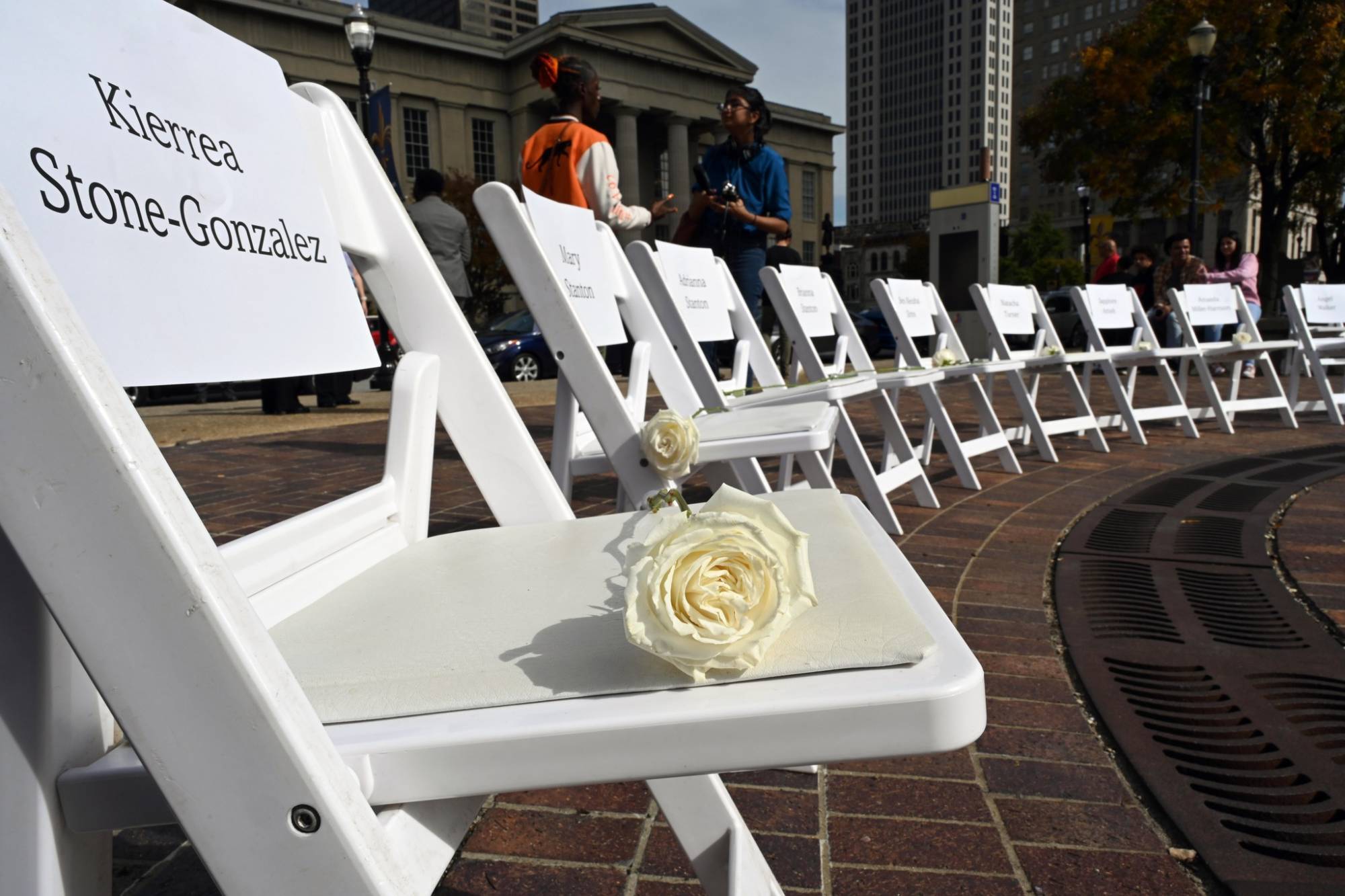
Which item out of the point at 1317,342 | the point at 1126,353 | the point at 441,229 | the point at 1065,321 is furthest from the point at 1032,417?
the point at 1065,321

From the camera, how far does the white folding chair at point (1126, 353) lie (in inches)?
234

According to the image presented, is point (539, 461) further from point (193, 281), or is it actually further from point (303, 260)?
point (193, 281)

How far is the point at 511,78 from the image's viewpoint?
39.7m

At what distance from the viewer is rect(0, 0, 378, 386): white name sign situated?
31.0 inches

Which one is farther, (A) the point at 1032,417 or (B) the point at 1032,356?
(B) the point at 1032,356

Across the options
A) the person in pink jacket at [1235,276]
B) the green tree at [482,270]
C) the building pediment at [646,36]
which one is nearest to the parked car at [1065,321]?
the person in pink jacket at [1235,276]

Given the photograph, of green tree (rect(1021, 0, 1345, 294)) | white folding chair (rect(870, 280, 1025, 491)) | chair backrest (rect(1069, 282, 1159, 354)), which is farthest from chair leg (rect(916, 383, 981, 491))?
green tree (rect(1021, 0, 1345, 294))

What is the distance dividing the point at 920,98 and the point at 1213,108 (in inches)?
5319

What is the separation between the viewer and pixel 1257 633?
242cm

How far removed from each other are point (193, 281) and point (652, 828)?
1.08m

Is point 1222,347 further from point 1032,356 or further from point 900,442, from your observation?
point 900,442

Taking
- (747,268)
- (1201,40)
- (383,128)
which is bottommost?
(747,268)

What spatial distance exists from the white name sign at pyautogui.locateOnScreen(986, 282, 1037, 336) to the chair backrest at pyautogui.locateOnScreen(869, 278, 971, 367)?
1.17ft

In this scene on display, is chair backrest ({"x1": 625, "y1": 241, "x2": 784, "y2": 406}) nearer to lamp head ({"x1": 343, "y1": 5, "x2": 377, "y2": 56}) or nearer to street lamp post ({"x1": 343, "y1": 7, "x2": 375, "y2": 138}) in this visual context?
street lamp post ({"x1": 343, "y1": 7, "x2": 375, "y2": 138})
